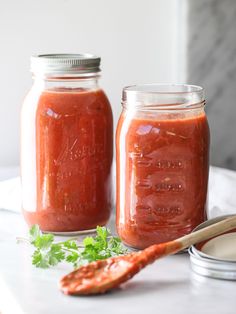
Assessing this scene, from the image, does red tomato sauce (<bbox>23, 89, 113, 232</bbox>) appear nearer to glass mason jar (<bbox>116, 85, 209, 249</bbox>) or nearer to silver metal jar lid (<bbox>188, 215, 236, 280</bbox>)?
glass mason jar (<bbox>116, 85, 209, 249</bbox>)

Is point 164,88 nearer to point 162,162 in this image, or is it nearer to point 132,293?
point 162,162

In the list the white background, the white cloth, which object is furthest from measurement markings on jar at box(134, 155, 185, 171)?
the white background

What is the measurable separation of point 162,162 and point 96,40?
26.9 inches

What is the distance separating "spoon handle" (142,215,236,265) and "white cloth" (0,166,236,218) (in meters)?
0.21

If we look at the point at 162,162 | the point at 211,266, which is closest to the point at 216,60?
the point at 162,162

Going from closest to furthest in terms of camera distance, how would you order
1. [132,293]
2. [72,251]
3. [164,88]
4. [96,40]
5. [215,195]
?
[132,293] < [72,251] < [164,88] < [215,195] < [96,40]

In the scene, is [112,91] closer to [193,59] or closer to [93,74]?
[193,59]

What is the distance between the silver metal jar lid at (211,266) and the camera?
3.57ft

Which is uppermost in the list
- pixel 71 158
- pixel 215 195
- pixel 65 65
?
pixel 65 65

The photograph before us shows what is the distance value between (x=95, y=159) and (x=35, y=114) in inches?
4.3

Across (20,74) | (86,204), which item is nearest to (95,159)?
(86,204)

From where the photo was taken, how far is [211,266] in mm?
1099

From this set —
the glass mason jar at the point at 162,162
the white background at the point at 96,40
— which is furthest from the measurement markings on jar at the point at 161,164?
the white background at the point at 96,40

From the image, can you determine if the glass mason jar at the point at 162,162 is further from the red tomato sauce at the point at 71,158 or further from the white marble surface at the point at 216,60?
the white marble surface at the point at 216,60
